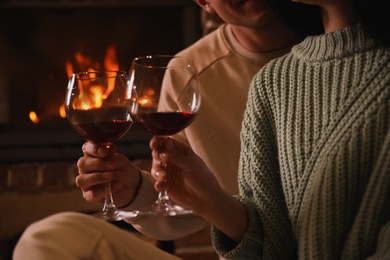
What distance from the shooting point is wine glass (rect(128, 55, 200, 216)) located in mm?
1261

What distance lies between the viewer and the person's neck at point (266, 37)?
6.04 ft

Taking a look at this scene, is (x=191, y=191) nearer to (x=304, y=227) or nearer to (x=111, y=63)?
(x=304, y=227)

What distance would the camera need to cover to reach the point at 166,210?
4.42 feet

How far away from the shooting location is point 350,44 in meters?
1.34

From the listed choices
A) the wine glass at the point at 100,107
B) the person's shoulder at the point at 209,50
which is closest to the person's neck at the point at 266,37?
the person's shoulder at the point at 209,50

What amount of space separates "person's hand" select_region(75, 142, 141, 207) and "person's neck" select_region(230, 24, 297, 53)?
50 cm

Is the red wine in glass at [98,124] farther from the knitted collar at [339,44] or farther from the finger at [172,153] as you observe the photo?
the knitted collar at [339,44]

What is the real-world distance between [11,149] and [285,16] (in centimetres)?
183

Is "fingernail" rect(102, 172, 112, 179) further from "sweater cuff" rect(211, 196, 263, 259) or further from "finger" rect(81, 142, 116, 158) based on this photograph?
"sweater cuff" rect(211, 196, 263, 259)

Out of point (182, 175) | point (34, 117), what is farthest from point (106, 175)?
point (34, 117)

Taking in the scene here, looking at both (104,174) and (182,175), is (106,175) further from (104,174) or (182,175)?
(182,175)

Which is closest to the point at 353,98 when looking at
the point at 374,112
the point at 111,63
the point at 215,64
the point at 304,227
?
the point at 374,112

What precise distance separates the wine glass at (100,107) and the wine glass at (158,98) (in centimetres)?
12

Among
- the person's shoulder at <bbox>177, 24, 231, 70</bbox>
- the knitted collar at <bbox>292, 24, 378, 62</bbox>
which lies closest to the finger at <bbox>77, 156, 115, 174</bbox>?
the knitted collar at <bbox>292, 24, 378, 62</bbox>
